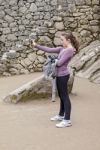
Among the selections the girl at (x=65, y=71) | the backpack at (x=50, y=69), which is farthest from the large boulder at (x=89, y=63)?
the girl at (x=65, y=71)

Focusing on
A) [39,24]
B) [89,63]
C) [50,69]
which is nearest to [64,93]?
[50,69]

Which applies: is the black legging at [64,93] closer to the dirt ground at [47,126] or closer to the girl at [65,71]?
the girl at [65,71]

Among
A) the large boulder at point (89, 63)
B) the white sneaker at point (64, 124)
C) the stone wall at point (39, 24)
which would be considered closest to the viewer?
the white sneaker at point (64, 124)

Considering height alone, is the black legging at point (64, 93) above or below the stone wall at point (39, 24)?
below

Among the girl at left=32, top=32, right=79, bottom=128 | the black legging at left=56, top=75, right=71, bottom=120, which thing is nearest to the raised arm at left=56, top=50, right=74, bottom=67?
the girl at left=32, top=32, right=79, bottom=128

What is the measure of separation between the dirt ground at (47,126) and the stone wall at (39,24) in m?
3.93

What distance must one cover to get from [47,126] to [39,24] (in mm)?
7798

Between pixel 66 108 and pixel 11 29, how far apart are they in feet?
26.4

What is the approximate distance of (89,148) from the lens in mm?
6211

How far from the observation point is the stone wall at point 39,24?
44.8ft

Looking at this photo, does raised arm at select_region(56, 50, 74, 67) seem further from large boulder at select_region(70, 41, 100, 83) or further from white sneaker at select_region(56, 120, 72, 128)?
large boulder at select_region(70, 41, 100, 83)

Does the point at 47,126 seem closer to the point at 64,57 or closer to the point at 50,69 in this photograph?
the point at 50,69

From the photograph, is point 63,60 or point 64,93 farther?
point 64,93

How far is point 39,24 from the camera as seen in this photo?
14805 mm
